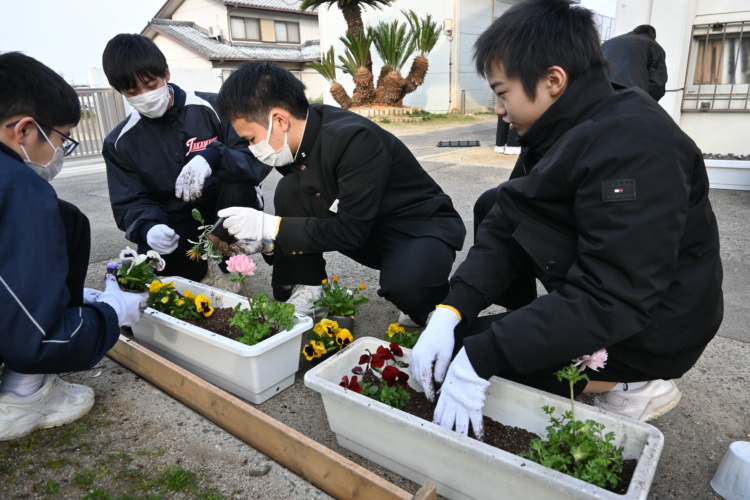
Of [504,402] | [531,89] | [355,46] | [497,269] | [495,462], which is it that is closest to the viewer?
[495,462]

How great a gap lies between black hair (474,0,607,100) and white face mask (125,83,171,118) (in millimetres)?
1984

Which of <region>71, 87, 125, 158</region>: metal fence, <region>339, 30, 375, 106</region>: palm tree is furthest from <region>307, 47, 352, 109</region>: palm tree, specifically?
<region>71, 87, 125, 158</region>: metal fence

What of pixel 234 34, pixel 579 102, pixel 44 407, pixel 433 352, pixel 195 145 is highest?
pixel 234 34

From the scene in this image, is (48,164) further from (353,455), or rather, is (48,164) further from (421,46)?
(421,46)

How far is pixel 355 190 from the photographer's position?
2260 mm

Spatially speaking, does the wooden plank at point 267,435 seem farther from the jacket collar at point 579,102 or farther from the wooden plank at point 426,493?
the jacket collar at point 579,102

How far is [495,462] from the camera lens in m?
1.29

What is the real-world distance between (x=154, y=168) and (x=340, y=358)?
1.78 metres

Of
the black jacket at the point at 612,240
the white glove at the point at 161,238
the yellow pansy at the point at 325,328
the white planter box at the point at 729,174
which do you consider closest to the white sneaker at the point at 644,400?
the black jacket at the point at 612,240

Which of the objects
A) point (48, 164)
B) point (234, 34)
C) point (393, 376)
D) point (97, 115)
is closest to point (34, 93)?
point (48, 164)

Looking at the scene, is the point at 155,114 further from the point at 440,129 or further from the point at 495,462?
the point at 440,129

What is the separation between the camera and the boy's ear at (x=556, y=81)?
148cm

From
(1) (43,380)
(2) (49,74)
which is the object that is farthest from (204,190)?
(1) (43,380)

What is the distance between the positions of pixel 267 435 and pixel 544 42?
1.43 meters
